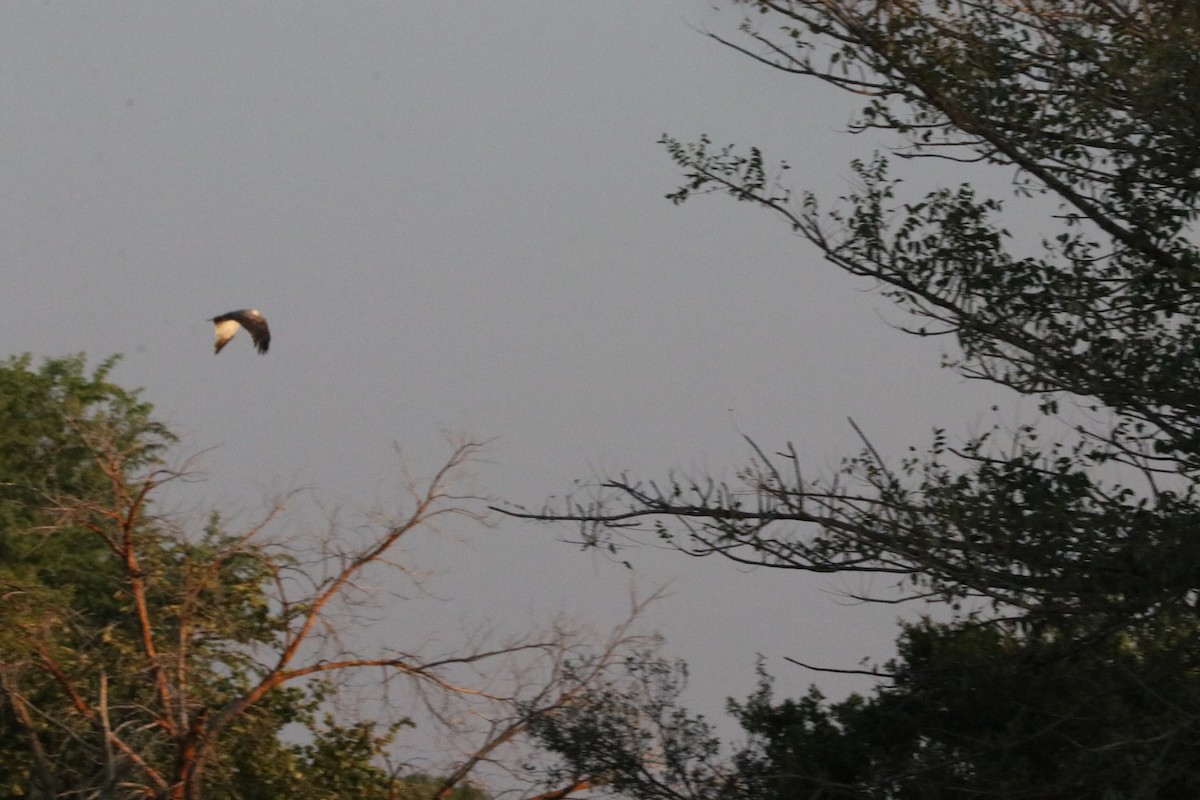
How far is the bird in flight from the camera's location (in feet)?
42.6

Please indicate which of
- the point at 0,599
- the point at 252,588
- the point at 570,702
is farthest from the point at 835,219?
the point at 0,599

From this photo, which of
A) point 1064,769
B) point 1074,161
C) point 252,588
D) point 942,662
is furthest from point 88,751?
point 1074,161

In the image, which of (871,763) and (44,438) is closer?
(871,763)

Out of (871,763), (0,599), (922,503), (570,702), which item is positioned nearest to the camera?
(922,503)

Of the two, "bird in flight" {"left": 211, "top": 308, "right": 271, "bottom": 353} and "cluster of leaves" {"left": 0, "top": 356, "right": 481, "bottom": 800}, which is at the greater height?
"bird in flight" {"left": 211, "top": 308, "right": 271, "bottom": 353}

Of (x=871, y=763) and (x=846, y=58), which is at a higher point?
(x=846, y=58)

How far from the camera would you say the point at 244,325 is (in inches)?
521

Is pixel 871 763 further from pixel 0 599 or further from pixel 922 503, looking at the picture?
pixel 0 599

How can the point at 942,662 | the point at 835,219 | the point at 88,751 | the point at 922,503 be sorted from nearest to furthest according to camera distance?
the point at 922,503 → the point at 835,219 → the point at 942,662 → the point at 88,751

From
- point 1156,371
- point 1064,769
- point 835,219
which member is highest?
point 835,219

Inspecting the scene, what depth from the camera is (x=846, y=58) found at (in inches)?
399

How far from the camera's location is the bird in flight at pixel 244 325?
42.6 feet

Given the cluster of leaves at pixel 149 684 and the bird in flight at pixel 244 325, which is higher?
the bird in flight at pixel 244 325

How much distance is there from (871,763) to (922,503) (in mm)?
3408
